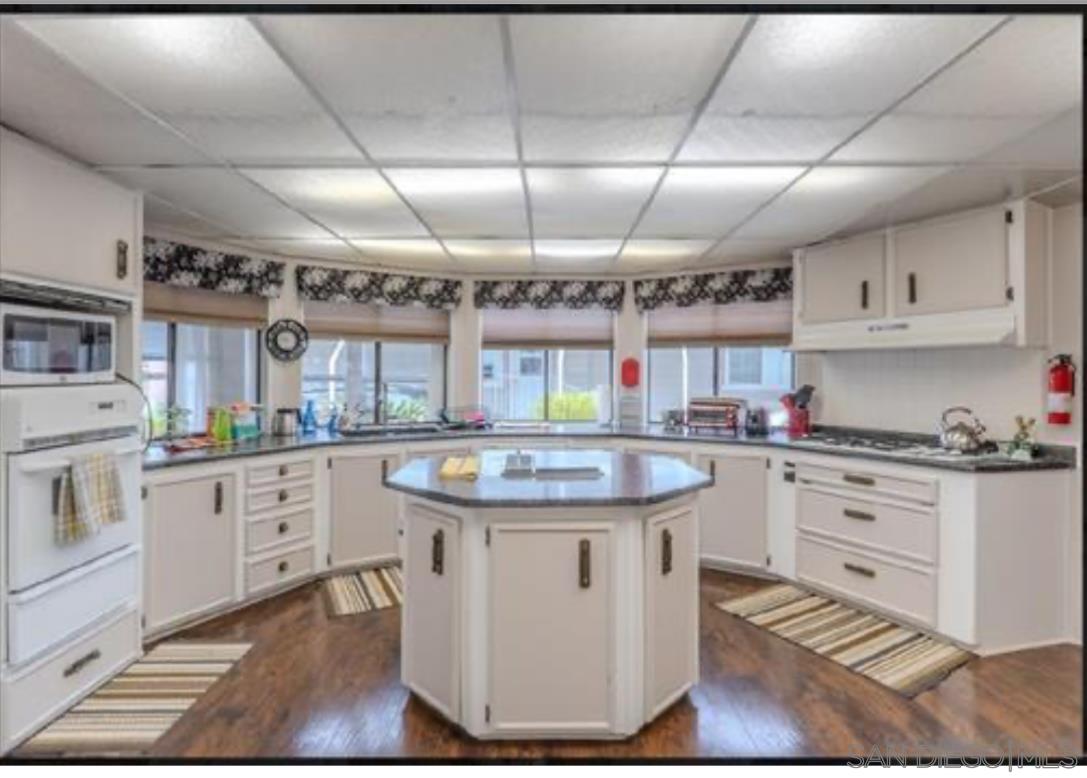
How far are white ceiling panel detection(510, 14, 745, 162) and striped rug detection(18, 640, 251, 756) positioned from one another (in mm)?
2496

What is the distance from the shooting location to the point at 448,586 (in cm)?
217

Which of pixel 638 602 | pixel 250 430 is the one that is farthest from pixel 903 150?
pixel 250 430

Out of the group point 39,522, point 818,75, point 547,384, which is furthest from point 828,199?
point 39,522

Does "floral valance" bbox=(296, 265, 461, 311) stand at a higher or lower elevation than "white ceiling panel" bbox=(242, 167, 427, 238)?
lower

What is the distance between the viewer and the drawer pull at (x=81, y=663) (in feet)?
7.64

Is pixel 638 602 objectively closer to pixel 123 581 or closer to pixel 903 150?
pixel 903 150

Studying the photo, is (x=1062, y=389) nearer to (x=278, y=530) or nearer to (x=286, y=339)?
(x=278, y=530)

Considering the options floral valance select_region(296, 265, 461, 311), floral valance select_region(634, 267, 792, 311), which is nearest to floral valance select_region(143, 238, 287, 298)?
floral valance select_region(296, 265, 461, 311)

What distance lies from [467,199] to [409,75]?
124 cm

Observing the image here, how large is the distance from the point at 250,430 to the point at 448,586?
2428 mm

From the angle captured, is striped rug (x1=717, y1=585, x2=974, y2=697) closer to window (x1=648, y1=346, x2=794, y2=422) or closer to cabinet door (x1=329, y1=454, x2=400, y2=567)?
window (x1=648, y1=346, x2=794, y2=422)

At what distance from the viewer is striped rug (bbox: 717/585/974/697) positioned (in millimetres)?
2656

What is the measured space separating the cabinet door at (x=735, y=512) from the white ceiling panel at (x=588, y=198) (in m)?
1.61

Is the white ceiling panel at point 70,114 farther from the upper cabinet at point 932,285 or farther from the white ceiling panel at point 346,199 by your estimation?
the upper cabinet at point 932,285
